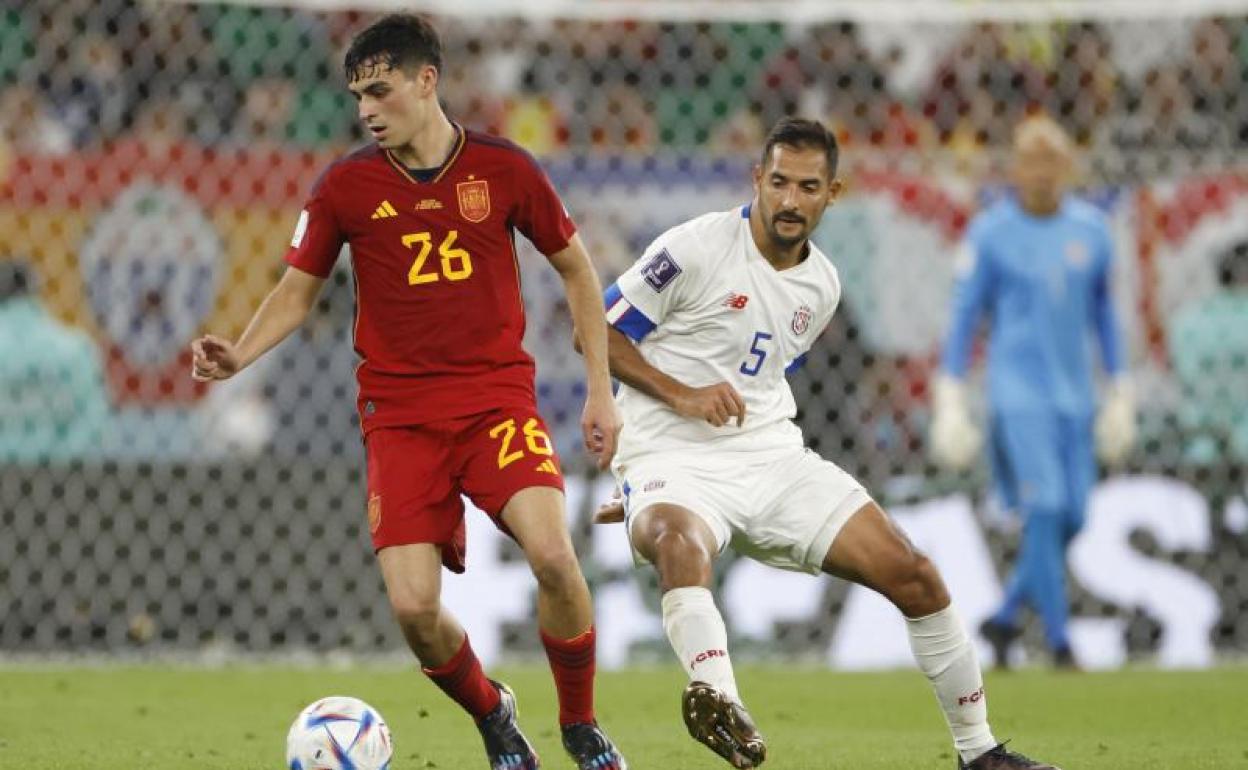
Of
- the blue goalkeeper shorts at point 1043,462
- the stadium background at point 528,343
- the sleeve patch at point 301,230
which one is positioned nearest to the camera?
the sleeve patch at point 301,230

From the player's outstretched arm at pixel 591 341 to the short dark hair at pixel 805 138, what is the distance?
673mm

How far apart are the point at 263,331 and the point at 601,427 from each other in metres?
0.94

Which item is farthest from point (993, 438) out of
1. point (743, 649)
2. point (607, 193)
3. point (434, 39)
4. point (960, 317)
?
point (434, 39)

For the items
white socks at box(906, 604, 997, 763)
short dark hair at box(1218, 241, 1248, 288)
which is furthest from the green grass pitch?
short dark hair at box(1218, 241, 1248, 288)

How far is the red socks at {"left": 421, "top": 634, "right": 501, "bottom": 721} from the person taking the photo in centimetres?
581

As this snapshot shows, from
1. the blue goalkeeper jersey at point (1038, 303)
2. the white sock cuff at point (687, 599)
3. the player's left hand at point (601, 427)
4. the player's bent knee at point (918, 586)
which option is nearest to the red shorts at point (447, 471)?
the player's left hand at point (601, 427)

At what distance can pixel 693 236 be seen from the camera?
21.0 feet

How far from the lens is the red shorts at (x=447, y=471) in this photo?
5.72 metres

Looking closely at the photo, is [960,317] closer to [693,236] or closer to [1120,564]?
[1120,564]

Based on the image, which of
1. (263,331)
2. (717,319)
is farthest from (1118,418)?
(263,331)

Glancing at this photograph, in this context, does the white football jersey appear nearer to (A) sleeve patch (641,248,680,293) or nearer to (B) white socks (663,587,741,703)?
(A) sleeve patch (641,248,680,293)

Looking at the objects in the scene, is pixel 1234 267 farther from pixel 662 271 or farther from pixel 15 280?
pixel 15 280

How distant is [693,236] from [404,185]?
0.96 metres

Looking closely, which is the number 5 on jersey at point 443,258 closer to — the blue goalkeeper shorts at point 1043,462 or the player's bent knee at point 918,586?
the player's bent knee at point 918,586
